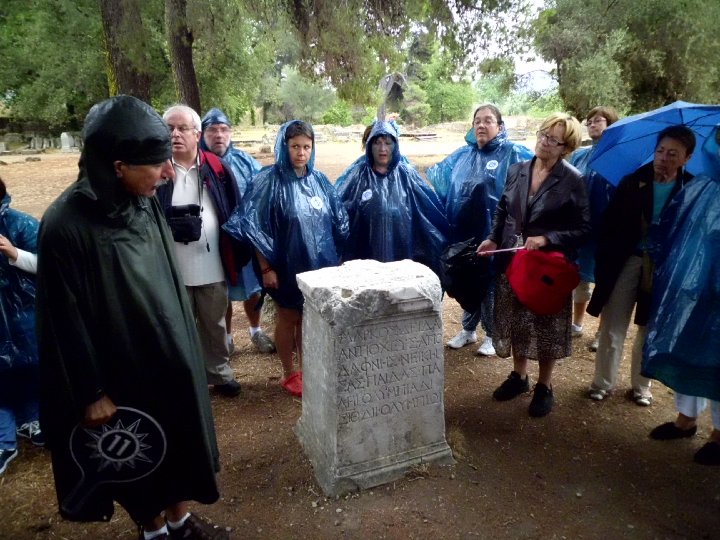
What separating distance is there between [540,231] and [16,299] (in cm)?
319

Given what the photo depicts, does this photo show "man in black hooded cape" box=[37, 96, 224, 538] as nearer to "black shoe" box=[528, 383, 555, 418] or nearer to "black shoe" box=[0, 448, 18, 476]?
"black shoe" box=[0, 448, 18, 476]

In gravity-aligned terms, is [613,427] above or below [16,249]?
below

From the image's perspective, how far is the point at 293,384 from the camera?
386cm

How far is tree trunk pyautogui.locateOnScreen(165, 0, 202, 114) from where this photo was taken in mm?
6008

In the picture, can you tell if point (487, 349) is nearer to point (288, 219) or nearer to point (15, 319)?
point (288, 219)

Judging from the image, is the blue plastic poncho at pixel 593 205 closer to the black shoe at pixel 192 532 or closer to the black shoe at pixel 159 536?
the black shoe at pixel 192 532

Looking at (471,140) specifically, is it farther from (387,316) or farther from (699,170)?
(387,316)

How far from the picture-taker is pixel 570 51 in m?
13.3

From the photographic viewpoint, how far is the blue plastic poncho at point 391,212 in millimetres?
3727

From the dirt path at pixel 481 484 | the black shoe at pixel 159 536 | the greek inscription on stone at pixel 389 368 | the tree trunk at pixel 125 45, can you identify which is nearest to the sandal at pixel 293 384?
the dirt path at pixel 481 484

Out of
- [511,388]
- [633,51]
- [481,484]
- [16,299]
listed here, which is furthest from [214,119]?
[633,51]

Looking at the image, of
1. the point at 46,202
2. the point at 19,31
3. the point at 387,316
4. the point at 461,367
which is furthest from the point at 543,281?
the point at 19,31

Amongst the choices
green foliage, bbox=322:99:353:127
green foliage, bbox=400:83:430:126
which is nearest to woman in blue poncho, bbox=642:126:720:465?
green foliage, bbox=400:83:430:126

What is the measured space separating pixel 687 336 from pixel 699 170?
1054mm
